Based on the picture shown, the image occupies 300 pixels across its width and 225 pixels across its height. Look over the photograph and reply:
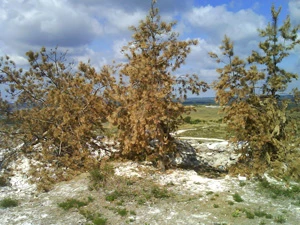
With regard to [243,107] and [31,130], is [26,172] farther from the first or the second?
[243,107]

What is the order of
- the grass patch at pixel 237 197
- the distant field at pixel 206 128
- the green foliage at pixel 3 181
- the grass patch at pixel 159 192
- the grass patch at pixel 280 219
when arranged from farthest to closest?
the distant field at pixel 206 128, the green foliage at pixel 3 181, the grass patch at pixel 159 192, the grass patch at pixel 237 197, the grass patch at pixel 280 219

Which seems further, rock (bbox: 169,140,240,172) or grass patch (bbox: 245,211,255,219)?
rock (bbox: 169,140,240,172)

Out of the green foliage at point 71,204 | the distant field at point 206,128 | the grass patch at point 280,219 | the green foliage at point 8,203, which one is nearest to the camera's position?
the grass patch at point 280,219

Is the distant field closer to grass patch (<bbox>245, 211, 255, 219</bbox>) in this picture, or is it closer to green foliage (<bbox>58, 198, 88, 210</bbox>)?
grass patch (<bbox>245, 211, 255, 219</bbox>)

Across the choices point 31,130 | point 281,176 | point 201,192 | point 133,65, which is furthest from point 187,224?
point 31,130

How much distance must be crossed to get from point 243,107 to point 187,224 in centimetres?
589

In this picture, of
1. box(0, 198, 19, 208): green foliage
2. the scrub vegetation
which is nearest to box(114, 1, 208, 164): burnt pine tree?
the scrub vegetation

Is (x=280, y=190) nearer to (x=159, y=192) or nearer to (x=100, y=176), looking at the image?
(x=159, y=192)

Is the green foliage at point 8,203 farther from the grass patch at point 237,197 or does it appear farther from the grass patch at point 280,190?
the grass patch at point 280,190

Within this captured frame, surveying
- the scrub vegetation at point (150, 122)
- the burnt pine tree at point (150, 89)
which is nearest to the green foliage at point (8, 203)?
the scrub vegetation at point (150, 122)

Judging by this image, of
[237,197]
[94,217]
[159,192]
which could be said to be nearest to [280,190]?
[237,197]

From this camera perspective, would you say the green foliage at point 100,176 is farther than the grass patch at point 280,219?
Yes

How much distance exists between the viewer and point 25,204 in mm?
10000

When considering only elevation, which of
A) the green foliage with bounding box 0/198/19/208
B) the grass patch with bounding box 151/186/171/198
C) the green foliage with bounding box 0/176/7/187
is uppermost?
the green foliage with bounding box 0/176/7/187
